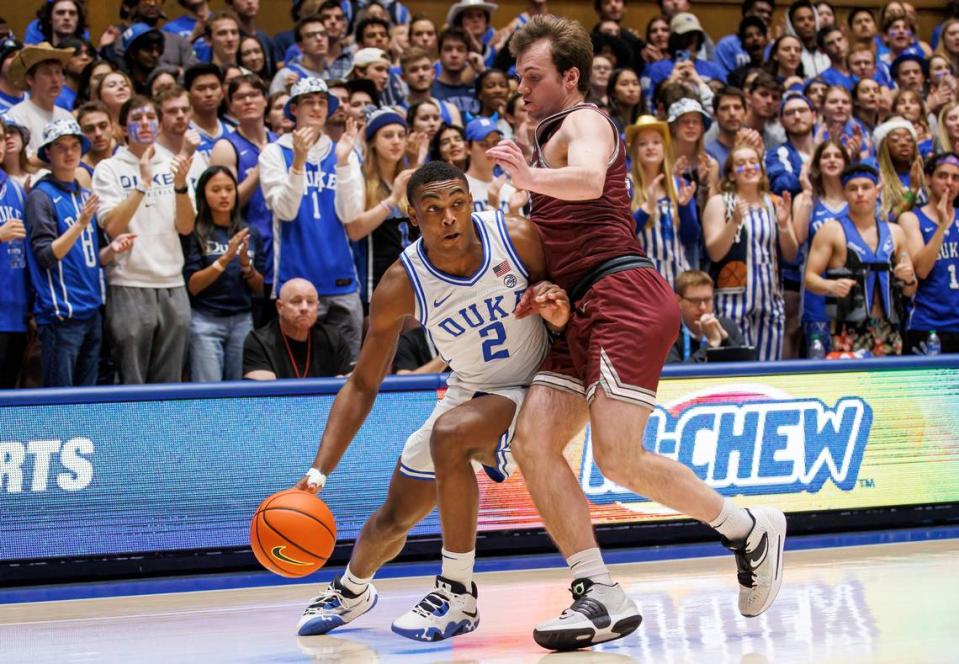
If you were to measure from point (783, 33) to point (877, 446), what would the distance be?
7.48 meters

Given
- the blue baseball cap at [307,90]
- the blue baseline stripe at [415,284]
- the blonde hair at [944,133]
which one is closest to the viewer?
the blue baseline stripe at [415,284]

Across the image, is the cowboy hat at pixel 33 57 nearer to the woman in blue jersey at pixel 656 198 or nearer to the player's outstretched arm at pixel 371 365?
the woman in blue jersey at pixel 656 198

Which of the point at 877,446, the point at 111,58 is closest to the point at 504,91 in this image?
the point at 111,58

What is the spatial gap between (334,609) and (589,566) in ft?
3.84

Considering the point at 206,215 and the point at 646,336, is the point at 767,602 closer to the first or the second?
the point at 646,336

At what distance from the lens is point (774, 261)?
957 cm

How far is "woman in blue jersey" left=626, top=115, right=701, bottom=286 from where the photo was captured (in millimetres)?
9344

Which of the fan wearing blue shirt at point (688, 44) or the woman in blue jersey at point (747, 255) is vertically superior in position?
the fan wearing blue shirt at point (688, 44)

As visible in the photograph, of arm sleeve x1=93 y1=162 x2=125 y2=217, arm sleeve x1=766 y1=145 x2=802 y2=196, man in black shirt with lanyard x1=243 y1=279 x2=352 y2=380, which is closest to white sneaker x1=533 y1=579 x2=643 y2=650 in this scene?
man in black shirt with lanyard x1=243 y1=279 x2=352 y2=380

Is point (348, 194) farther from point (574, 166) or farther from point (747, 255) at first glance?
point (574, 166)

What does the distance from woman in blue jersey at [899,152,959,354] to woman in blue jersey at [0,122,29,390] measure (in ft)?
21.4

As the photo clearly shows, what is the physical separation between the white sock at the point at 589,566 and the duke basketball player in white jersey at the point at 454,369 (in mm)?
462

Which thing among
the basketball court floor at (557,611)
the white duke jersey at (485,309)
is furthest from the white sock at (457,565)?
the white duke jersey at (485,309)

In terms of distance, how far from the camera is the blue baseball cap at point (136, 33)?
10500 mm
